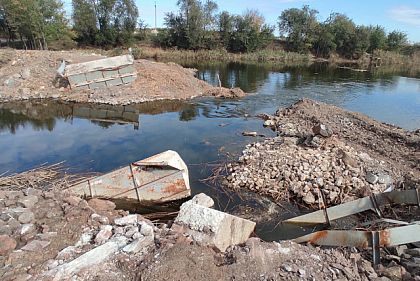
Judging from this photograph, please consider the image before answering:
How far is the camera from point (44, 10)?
39062 mm

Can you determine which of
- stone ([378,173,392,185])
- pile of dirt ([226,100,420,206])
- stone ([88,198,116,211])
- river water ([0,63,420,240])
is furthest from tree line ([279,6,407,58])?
stone ([88,198,116,211])

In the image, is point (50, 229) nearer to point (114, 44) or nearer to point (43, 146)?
point (43, 146)

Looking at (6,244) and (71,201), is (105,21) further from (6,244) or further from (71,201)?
(6,244)

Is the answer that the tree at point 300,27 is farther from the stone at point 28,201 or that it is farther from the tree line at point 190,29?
the stone at point 28,201

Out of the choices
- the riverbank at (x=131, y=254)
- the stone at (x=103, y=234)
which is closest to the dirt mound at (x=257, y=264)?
the riverbank at (x=131, y=254)

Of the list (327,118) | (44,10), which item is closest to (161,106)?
(327,118)

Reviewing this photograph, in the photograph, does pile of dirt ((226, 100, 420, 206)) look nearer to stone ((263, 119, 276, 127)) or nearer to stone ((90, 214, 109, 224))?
stone ((263, 119, 276, 127))

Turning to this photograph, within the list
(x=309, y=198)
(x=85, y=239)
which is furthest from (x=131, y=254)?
(x=309, y=198)

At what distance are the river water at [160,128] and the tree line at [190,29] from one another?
24.2 m

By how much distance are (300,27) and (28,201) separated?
65578mm

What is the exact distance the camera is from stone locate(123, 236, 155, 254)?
5148mm

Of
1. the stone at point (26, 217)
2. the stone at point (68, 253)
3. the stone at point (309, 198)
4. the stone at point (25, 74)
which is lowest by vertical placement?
the stone at point (309, 198)

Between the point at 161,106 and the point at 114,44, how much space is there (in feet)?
119

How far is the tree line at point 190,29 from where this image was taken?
1534 inches
